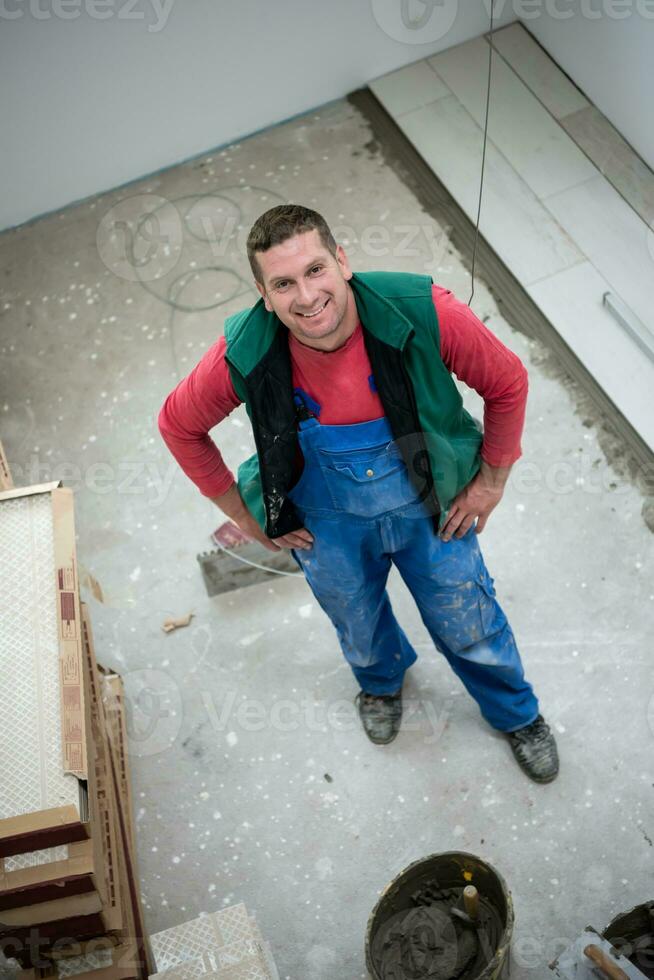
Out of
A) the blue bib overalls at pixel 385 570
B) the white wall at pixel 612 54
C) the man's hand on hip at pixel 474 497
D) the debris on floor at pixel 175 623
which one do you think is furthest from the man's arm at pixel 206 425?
the white wall at pixel 612 54

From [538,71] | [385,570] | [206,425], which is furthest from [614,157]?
[206,425]

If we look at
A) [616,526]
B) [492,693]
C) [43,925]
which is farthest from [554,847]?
[43,925]

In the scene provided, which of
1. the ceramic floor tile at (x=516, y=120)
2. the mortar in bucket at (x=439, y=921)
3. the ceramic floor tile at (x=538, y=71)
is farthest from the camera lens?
the ceramic floor tile at (x=538, y=71)

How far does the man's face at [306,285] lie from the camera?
7.96 feet

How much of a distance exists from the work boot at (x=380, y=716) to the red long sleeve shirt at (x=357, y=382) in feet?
3.49

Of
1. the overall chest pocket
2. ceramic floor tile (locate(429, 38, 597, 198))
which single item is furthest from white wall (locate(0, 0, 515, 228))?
the overall chest pocket

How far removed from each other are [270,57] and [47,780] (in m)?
3.18

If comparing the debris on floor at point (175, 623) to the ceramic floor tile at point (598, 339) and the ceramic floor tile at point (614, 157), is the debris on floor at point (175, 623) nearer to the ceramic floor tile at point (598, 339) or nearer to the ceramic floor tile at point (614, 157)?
the ceramic floor tile at point (598, 339)

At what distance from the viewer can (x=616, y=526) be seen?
12.5 feet

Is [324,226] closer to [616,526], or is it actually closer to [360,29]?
[616,526]

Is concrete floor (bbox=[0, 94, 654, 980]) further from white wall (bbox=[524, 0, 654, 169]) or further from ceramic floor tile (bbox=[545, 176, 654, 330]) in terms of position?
white wall (bbox=[524, 0, 654, 169])

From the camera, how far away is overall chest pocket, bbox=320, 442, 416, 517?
Result: 105 inches

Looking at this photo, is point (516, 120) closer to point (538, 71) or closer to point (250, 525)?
point (538, 71)

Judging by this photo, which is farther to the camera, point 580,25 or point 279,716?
point 580,25
